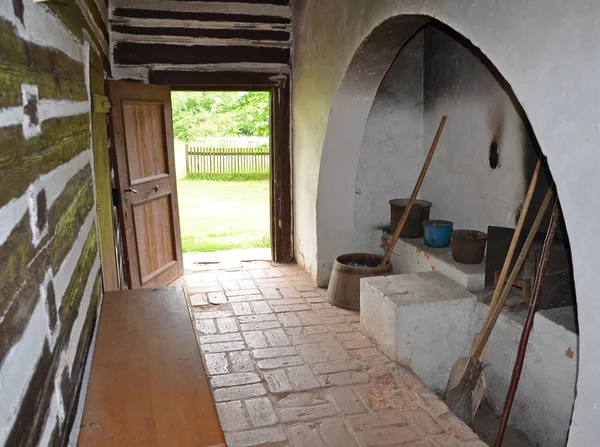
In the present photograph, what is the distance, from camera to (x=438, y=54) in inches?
212

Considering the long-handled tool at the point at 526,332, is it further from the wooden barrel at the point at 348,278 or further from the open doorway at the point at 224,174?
the open doorway at the point at 224,174

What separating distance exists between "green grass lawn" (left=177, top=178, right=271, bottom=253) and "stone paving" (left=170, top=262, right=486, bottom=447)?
8.30 feet

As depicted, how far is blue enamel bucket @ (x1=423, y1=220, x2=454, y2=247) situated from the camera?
5.00 metres

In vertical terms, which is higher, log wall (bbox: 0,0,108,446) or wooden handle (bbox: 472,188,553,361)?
log wall (bbox: 0,0,108,446)

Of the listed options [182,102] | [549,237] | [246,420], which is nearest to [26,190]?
[246,420]

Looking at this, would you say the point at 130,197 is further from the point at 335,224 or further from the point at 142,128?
the point at 335,224

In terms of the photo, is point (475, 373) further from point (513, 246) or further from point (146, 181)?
point (146, 181)

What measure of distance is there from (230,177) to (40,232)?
1359 cm

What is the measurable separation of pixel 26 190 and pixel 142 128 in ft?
13.6

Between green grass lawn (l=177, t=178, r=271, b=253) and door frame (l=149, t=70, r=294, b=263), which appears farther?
green grass lawn (l=177, t=178, r=271, b=253)

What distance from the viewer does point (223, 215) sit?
10.4 meters

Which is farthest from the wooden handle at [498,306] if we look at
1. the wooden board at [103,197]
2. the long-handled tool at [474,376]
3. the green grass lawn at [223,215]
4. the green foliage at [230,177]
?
the green foliage at [230,177]

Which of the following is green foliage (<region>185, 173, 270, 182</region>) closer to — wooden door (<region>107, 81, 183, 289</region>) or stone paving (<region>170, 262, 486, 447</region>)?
wooden door (<region>107, 81, 183, 289</region>)

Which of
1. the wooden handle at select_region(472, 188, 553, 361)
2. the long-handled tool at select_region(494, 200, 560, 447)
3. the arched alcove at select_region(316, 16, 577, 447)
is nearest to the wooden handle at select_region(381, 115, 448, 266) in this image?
the arched alcove at select_region(316, 16, 577, 447)
